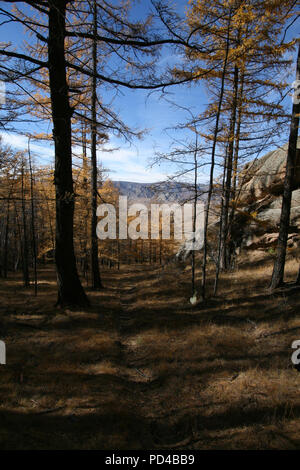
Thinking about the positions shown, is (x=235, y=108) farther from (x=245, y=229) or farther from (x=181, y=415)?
(x=181, y=415)

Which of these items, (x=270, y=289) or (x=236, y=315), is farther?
(x=270, y=289)

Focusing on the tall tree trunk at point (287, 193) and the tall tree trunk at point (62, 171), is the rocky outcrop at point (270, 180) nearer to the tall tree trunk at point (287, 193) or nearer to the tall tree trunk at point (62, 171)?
the tall tree trunk at point (287, 193)

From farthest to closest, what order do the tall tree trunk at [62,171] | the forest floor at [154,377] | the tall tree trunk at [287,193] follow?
the tall tree trunk at [287,193] < the tall tree trunk at [62,171] < the forest floor at [154,377]

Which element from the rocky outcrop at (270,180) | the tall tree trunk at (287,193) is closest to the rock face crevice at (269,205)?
the rocky outcrop at (270,180)

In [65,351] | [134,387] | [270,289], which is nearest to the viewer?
[134,387]

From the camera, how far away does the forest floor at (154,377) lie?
3195 millimetres

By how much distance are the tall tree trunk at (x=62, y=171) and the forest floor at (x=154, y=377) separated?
2.57ft

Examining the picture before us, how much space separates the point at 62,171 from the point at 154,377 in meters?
6.13

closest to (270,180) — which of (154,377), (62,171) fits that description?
(62,171)

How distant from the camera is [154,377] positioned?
194 inches

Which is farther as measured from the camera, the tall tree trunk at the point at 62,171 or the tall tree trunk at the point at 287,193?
the tall tree trunk at the point at 287,193
